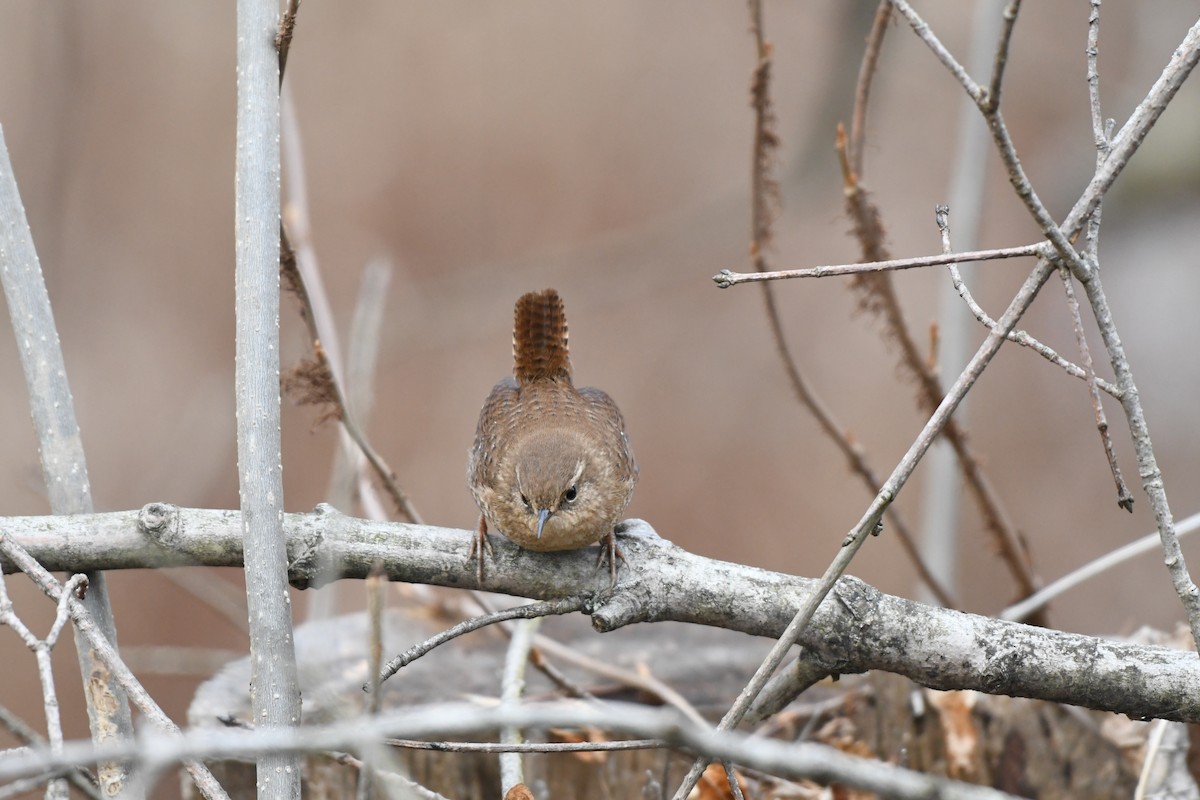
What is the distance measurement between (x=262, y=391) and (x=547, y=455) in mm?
887

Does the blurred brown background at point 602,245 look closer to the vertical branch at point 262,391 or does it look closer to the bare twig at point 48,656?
the vertical branch at point 262,391

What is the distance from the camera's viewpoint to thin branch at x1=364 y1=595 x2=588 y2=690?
1.73 meters

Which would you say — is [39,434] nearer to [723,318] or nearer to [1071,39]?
[723,318]

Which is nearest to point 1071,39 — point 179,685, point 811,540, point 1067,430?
point 1067,430

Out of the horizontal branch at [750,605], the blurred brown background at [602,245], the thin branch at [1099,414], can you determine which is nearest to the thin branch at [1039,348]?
the thin branch at [1099,414]

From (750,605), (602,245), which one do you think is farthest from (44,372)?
(602,245)

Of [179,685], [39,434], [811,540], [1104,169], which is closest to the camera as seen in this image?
[1104,169]

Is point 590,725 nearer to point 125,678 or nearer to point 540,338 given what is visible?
point 125,678

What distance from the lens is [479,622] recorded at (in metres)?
1.78

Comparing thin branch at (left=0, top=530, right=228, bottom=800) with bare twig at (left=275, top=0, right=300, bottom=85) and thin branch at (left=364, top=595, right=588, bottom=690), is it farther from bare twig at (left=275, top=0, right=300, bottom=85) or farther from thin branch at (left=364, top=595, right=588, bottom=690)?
bare twig at (left=275, top=0, right=300, bottom=85)

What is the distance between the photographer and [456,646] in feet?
11.1

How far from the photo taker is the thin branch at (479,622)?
1.73 m

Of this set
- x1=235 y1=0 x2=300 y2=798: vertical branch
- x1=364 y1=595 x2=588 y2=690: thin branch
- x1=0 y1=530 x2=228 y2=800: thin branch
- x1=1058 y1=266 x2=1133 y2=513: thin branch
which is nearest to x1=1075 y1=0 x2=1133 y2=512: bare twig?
x1=1058 y1=266 x2=1133 y2=513: thin branch

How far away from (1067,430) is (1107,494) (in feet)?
1.59
